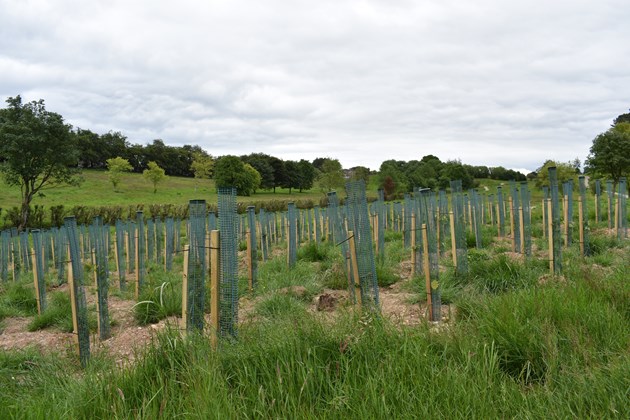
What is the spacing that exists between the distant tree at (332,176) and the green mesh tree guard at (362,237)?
157 feet

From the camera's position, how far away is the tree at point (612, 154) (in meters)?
30.5

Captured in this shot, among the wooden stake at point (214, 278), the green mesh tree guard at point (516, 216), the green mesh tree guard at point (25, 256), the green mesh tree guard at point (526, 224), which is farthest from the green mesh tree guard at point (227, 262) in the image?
the green mesh tree guard at point (25, 256)

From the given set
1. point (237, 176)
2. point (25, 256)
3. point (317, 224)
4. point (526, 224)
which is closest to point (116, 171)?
point (237, 176)

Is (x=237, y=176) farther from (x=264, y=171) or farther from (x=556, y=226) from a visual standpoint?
(x=556, y=226)

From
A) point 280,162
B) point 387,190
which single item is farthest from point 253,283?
point 280,162

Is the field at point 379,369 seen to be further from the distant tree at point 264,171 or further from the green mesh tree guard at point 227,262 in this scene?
the distant tree at point 264,171

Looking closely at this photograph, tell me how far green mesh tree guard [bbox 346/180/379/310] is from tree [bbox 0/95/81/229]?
83.2 feet

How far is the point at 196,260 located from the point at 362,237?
149 cm

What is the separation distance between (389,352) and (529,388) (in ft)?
2.68

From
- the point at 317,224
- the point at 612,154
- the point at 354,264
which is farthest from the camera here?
the point at 612,154

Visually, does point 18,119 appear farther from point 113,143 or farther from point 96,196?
point 113,143

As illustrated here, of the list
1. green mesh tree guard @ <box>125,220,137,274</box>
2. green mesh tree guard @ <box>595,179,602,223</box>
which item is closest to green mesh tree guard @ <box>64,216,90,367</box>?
green mesh tree guard @ <box>125,220,137,274</box>

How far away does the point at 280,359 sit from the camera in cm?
293

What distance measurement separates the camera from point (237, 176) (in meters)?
52.1
